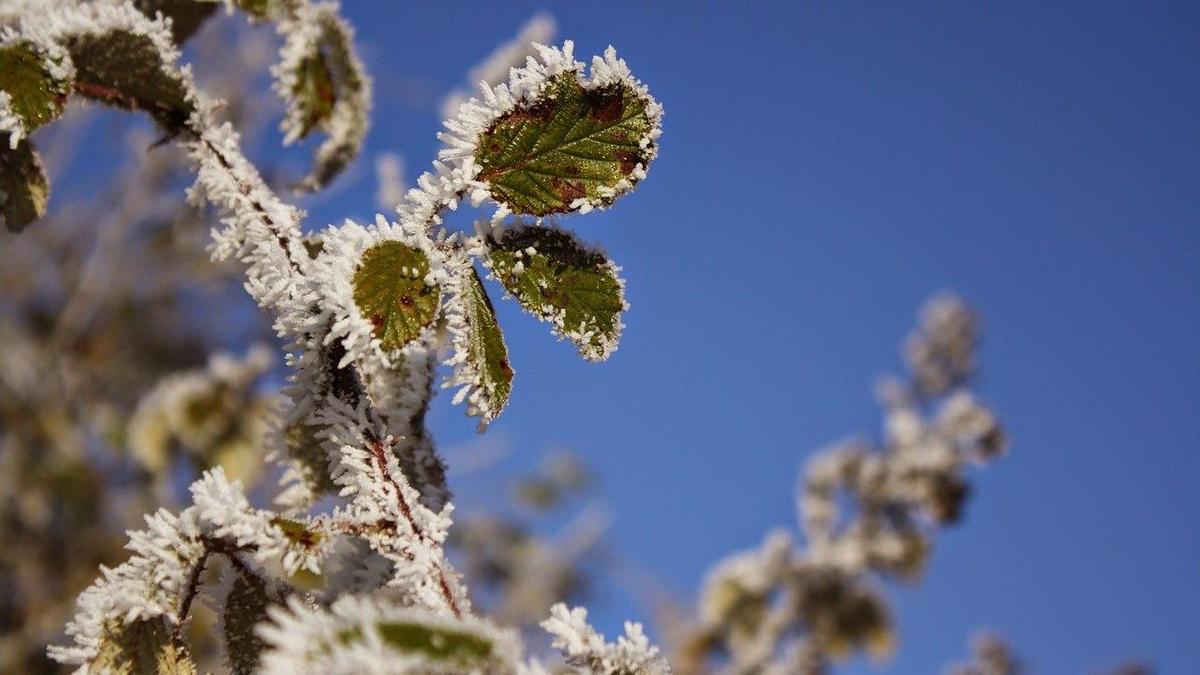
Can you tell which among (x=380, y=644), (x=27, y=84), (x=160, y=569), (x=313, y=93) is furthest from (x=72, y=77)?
(x=380, y=644)

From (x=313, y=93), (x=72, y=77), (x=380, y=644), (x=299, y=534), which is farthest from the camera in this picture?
(x=313, y=93)

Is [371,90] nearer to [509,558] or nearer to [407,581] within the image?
[407,581]

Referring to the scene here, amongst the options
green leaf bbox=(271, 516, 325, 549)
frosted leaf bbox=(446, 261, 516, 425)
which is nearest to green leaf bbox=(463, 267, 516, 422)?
frosted leaf bbox=(446, 261, 516, 425)

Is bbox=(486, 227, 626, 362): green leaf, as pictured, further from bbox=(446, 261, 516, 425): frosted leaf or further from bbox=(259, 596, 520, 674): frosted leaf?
bbox=(259, 596, 520, 674): frosted leaf

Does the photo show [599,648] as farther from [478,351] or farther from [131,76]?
[131,76]

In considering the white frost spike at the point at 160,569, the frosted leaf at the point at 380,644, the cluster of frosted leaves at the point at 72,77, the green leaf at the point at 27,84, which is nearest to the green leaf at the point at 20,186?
the cluster of frosted leaves at the point at 72,77

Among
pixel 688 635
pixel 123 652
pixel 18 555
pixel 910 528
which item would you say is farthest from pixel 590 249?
pixel 18 555
